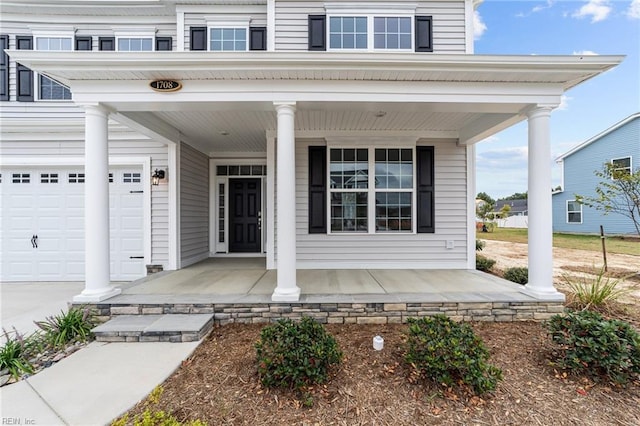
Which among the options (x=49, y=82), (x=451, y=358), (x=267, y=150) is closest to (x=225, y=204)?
(x=267, y=150)

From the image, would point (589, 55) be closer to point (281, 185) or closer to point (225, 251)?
point (281, 185)

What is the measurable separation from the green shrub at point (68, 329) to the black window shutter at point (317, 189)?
3.48 metres

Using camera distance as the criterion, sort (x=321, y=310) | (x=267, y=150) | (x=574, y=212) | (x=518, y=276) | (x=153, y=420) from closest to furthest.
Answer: (x=153, y=420)
(x=321, y=310)
(x=518, y=276)
(x=267, y=150)
(x=574, y=212)

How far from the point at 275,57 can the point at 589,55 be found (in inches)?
140

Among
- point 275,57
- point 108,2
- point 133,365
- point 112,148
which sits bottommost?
point 133,365

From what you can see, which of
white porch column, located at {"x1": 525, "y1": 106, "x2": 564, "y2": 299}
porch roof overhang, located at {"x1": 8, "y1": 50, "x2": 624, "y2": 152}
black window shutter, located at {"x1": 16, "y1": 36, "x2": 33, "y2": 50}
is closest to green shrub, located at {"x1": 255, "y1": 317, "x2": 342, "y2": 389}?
porch roof overhang, located at {"x1": 8, "y1": 50, "x2": 624, "y2": 152}

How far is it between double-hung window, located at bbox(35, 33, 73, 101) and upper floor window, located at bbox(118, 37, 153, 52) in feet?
3.17

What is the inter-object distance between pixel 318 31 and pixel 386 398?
5.66m

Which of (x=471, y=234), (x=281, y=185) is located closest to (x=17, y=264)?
(x=281, y=185)

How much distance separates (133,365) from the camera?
2488 mm

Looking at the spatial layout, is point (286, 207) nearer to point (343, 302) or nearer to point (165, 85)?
point (343, 302)

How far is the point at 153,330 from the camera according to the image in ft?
9.70

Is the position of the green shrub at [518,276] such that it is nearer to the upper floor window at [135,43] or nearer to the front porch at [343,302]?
the front porch at [343,302]

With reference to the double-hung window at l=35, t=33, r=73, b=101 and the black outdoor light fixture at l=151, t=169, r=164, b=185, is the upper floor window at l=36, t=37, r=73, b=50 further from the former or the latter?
the black outdoor light fixture at l=151, t=169, r=164, b=185
